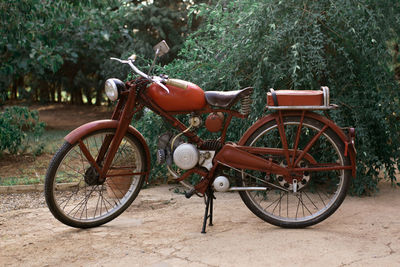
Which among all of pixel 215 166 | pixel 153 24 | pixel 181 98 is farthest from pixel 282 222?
pixel 153 24

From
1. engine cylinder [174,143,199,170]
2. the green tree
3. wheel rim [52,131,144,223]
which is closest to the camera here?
engine cylinder [174,143,199,170]

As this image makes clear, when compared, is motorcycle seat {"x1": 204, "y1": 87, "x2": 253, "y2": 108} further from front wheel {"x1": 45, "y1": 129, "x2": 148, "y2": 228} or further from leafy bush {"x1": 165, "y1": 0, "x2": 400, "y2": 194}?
leafy bush {"x1": 165, "y1": 0, "x2": 400, "y2": 194}

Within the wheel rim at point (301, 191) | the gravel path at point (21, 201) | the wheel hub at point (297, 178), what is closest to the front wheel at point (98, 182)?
the gravel path at point (21, 201)

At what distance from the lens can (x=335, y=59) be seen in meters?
4.54

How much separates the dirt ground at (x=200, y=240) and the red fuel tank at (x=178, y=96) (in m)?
0.89

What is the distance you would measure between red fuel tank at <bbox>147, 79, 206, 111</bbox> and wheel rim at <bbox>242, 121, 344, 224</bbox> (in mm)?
496

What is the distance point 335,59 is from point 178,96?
1.79 m

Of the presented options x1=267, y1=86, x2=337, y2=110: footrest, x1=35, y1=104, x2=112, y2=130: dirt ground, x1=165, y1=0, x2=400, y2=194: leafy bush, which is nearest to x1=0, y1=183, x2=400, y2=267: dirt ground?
x1=165, y1=0, x2=400, y2=194: leafy bush

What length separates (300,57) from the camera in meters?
4.26

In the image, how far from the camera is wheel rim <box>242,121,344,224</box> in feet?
11.7

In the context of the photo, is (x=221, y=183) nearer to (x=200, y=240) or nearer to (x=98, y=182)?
(x=200, y=240)

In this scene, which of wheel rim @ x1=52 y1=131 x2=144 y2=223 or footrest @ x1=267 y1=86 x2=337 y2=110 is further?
wheel rim @ x1=52 y1=131 x2=144 y2=223

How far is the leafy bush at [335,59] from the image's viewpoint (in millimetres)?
4219

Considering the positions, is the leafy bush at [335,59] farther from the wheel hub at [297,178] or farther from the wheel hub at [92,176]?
the wheel hub at [92,176]
